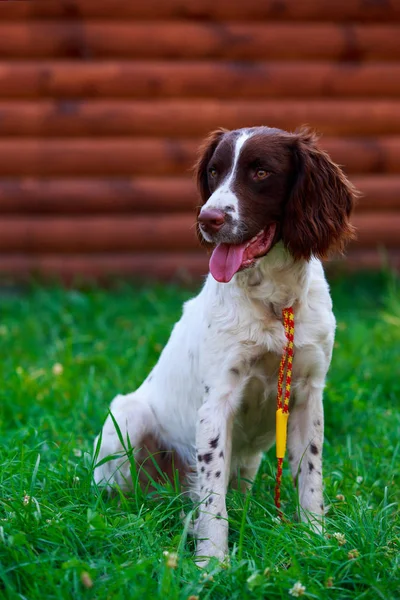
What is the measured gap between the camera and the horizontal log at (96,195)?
677 cm

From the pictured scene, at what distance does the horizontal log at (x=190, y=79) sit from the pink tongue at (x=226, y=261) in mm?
4108

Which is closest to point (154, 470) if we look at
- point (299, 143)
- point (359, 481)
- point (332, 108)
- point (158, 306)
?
point (359, 481)

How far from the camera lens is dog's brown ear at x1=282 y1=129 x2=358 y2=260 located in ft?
9.40

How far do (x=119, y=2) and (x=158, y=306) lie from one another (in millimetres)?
2375

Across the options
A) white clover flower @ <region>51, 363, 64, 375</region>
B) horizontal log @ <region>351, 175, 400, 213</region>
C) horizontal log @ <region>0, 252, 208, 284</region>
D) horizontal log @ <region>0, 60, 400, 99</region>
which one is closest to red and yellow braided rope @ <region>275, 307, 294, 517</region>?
white clover flower @ <region>51, 363, 64, 375</region>

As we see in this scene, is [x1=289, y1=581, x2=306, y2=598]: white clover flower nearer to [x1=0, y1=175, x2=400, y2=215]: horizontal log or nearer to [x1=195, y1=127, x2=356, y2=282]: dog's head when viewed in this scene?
[x1=195, y1=127, x2=356, y2=282]: dog's head

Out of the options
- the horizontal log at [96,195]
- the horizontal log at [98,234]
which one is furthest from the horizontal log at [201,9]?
the horizontal log at [98,234]

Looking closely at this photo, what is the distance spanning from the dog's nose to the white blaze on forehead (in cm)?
3

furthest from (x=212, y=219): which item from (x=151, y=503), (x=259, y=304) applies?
(x=151, y=503)

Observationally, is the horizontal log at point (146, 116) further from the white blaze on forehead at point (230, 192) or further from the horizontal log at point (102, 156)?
the white blaze on forehead at point (230, 192)

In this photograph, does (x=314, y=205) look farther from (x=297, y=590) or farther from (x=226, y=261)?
(x=297, y=590)

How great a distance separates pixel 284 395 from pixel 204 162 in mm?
899

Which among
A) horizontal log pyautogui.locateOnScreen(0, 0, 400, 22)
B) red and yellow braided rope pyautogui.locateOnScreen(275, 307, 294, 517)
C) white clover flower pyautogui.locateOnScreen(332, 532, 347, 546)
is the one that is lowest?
white clover flower pyautogui.locateOnScreen(332, 532, 347, 546)

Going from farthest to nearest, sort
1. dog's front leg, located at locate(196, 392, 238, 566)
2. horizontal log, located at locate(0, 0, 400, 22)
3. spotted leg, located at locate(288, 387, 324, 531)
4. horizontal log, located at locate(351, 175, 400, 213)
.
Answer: horizontal log, located at locate(351, 175, 400, 213) < horizontal log, located at locate(0, 0, 400, 22) < spotted leg, located at locate(288, 387, 324, 531) < dog's front leg, located at locate(196, 392, 238, 566)
